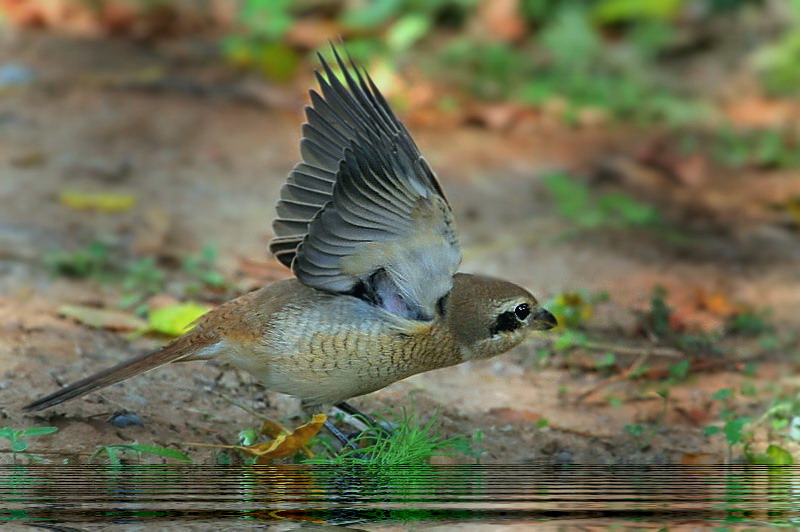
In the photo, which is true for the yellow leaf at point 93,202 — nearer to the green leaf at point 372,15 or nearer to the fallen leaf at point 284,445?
the fallen leaf at point 284,445

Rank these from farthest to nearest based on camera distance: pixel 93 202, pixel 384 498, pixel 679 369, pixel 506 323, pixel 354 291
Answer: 1. pixel 93 202
2. pixel 679 369
3. pixel 506 323
4. pixel 354 291
5. pixel 384 498

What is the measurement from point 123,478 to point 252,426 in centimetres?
85

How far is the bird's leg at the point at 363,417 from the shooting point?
14.8ft

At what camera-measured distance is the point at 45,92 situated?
8.88 m

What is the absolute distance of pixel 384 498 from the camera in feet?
11.5

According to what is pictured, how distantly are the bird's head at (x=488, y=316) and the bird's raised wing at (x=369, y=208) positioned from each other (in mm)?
172

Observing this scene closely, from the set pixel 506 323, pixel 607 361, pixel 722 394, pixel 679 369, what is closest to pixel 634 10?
pixel 607 361

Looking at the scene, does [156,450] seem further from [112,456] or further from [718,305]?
[718,305]

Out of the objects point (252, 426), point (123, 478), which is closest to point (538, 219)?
point (252, 426)

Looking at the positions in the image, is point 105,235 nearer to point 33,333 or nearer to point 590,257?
point 33,333

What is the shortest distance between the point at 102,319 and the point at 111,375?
1.34 meters

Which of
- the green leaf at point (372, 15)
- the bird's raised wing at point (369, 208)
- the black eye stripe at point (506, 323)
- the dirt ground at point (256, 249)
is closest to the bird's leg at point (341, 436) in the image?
the dirt ground at point (256, 249)

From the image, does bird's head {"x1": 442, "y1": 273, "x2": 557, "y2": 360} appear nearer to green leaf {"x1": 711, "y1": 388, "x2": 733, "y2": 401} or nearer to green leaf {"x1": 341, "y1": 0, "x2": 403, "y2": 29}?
green leaf {"x1": 711, "y1": 388, "x2": 733, "y2": 401}

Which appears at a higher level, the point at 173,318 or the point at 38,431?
the point at 173,318
